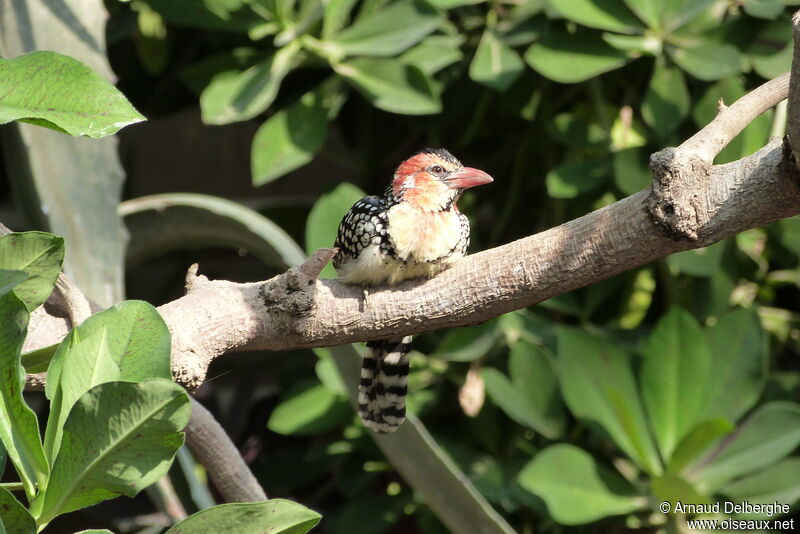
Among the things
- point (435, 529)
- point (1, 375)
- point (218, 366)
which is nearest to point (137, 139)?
point (218, 366)

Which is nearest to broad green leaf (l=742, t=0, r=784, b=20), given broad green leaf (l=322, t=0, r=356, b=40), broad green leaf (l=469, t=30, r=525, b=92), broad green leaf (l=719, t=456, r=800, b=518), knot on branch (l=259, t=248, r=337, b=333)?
broad green leaf (l=469, t=30, r=525, b=92)

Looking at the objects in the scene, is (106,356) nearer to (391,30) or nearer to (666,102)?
(391,30)

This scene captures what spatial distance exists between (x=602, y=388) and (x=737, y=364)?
0.34 metres

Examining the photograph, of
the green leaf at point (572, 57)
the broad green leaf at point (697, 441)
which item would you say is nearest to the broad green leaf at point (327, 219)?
the green leaf at point (572, 57)

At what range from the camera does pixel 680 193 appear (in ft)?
4.12

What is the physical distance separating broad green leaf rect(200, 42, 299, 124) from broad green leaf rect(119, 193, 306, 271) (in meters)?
0.23

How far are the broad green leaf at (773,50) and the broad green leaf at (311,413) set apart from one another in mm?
1397

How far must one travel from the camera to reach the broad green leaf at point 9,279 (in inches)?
30.1

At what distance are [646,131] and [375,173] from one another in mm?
882

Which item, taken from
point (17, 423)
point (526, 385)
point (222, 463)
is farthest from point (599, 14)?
point (17, 423)

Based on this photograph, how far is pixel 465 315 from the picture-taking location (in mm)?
1458

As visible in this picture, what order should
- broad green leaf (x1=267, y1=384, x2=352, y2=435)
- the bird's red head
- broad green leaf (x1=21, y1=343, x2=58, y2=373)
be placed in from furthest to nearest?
broad green leaf (x1=267, y1=384, x2=352, y2=435)
the bird's red head
broad green leaf (x1=21, y1=343, x2=58, y2=373)

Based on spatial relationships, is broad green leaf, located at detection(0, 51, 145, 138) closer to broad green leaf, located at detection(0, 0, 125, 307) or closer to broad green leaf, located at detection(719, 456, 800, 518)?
broad green leaf, located at detection(0, 0, 125, 307)

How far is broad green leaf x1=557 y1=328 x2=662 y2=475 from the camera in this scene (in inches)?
86.3
